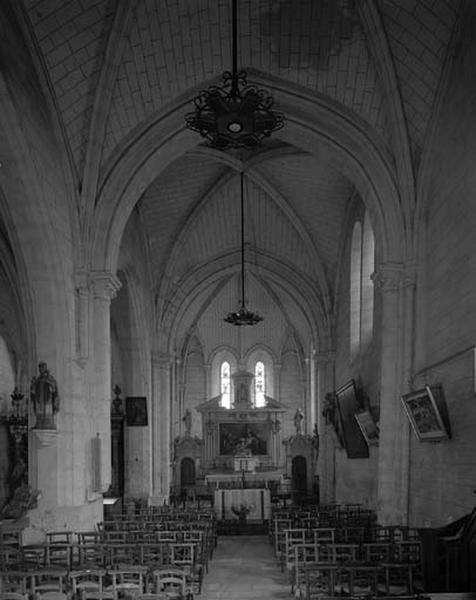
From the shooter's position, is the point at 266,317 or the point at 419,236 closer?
the point at 419,236

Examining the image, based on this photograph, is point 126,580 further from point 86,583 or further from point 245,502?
point 245,502

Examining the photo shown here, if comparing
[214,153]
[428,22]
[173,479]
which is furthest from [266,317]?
[428,22]

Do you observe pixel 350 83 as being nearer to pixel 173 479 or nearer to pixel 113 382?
pixel 113 382

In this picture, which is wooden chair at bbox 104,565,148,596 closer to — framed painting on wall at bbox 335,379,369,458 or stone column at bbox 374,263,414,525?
stone column at bbox 374,263,414,525

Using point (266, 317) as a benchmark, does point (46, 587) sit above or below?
below

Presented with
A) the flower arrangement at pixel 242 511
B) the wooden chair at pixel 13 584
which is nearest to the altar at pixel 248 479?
the flower arrangement at pixel 242 511

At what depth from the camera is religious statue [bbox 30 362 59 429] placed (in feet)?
53.1

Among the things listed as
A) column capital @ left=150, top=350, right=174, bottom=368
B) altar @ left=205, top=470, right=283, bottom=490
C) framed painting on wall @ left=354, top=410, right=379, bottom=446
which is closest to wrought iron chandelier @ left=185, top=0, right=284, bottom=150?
framed painting on wall @ left=354, top=410, right=379, bottom=446

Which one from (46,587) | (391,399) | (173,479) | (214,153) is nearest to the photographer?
(46,587)

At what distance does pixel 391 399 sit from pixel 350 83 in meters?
7.16

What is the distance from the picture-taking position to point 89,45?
16.5 meters

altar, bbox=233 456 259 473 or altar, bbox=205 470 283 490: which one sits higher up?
altar, bbox=233 456 259 473

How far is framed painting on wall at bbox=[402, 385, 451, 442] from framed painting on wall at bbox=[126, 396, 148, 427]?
49.2 feet

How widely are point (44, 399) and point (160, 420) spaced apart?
1547 centimetres
